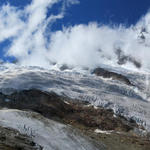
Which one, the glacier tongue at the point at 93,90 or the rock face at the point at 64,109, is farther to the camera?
the glacier tongue at the point at 93,90

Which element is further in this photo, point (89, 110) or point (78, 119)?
point (89, 110)

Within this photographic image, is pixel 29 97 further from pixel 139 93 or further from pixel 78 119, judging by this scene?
pixel 139 93

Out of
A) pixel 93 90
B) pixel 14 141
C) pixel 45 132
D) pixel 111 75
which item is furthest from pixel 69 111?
pixel 111 75

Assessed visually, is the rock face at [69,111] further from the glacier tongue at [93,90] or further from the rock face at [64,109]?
the glacier tongue at [93,90]

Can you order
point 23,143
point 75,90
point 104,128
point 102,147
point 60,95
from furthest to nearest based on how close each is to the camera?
point 75,90 → point 60,95 → point 104,128 → point 102,147 → point 23,143

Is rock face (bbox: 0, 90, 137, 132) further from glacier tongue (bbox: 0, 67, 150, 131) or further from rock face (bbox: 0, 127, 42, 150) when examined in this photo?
rock face (bbox: 0, 127, 42, 150)

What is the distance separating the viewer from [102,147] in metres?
36.7

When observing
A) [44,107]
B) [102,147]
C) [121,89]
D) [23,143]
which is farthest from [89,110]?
[23,143]

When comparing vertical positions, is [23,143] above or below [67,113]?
above

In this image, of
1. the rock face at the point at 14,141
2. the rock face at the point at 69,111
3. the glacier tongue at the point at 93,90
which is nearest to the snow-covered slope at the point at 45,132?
the rock face at the point at 14,141

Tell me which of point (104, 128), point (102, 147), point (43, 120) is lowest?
point (104, 128)

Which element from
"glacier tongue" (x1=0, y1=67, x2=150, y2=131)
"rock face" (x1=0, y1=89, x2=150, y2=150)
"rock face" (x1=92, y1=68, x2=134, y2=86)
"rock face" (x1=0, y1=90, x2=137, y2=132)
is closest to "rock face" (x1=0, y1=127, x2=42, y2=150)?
"rock face" (x1=0, y1=89, x2=150, y2=150)

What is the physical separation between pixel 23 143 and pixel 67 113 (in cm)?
5071

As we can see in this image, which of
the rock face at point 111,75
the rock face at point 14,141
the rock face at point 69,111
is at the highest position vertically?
the rock face at point 14,141
